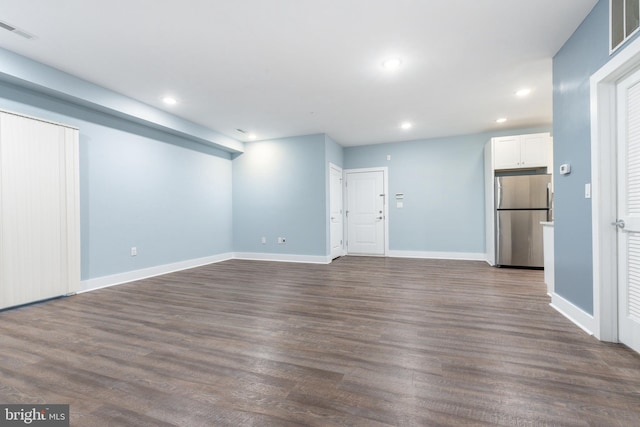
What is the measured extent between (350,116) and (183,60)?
8.78ft

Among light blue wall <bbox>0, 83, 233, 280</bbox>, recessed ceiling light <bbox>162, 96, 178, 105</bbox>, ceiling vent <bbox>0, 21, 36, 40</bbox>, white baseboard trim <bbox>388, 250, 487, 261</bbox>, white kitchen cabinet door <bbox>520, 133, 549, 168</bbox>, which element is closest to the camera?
ceiling vent <bbox>0, 21, 36, 40</bbox>

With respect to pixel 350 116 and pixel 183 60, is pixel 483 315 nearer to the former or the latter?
pixel 350 116

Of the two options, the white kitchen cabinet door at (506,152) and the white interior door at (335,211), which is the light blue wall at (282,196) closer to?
the white interior door at (335,211)

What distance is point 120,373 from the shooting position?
5.79 ft

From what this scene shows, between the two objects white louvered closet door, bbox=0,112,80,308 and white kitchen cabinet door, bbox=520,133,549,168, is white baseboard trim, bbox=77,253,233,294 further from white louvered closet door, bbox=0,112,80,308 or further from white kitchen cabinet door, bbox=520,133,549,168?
white kitchen cabinet door, bbox=520,133,549,168

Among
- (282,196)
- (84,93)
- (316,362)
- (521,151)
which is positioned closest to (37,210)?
(84,93)

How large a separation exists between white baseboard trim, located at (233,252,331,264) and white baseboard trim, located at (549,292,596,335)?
3675mm

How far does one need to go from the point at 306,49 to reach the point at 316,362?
281 centimetres

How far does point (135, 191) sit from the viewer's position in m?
4.38

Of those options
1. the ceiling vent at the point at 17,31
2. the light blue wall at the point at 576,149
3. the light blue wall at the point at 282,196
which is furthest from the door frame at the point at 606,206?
the ceiling vent at the point at 17,31

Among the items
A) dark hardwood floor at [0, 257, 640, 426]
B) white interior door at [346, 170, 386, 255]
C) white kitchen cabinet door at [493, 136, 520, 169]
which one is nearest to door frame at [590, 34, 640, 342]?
dark hardwood floor at [0, 257, 640, 426]

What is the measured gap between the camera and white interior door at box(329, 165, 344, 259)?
6125 mm

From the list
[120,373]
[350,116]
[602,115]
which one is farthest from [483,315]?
[350,116]

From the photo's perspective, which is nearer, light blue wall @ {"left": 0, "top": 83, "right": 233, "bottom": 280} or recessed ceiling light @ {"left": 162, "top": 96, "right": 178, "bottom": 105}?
light blue wall @ {"left": 0, "top": 83, "right": 233, "bottom": 280}
